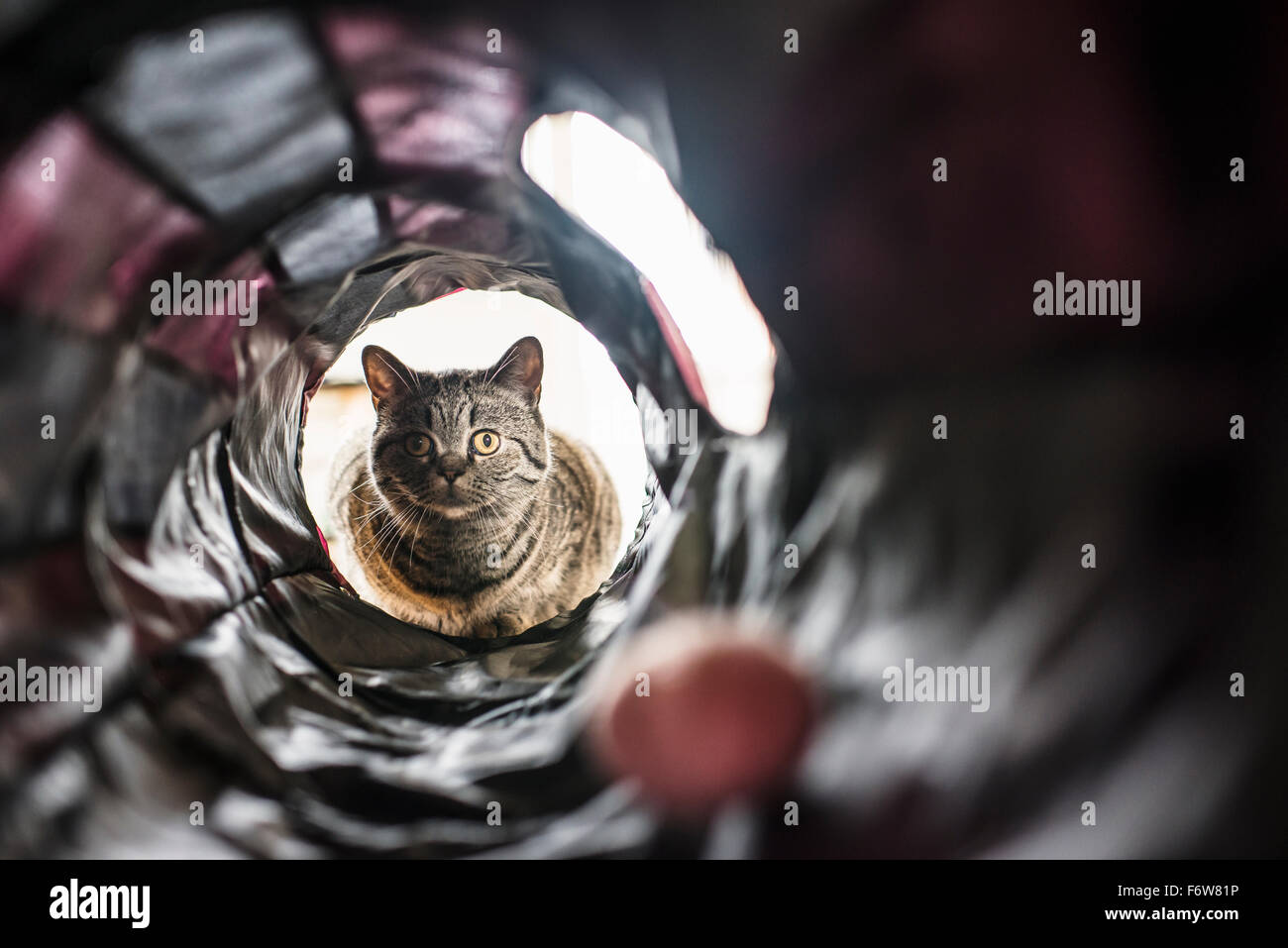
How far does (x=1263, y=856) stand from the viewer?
621mm

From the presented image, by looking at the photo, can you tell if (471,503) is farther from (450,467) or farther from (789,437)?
(789,437)

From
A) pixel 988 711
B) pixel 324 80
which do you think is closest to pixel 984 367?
pixel 988 711

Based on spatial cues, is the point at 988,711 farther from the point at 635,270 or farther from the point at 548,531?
the point at 548,531

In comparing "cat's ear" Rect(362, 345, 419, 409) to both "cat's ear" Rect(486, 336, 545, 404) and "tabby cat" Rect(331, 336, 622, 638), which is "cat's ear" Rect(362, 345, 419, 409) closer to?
"tabby cat" Rect(331, 336, 622, 638)

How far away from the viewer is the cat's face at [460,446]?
168cm

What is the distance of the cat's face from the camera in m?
1.68

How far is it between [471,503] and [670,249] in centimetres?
117

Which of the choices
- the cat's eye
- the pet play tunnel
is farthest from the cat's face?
the pet play tunnel

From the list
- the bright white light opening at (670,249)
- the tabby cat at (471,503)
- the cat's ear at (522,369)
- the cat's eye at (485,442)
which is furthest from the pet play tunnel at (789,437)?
the cat's eye at (485,442)

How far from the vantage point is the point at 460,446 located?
171 centimetres

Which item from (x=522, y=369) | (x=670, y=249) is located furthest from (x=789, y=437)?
(x=522, y=369)

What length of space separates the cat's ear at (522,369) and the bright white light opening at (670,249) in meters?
0.88

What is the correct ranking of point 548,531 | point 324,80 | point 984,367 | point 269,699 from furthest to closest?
point 548,531
point 269,699
point 324,80
point 984,367

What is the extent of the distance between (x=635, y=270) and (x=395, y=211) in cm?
31
